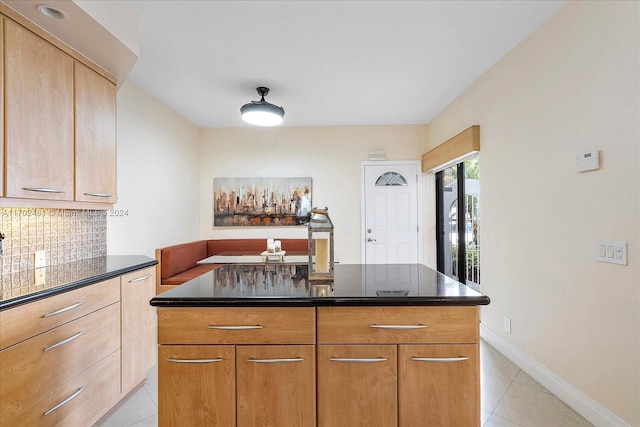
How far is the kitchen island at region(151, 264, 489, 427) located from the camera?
3.81 ft

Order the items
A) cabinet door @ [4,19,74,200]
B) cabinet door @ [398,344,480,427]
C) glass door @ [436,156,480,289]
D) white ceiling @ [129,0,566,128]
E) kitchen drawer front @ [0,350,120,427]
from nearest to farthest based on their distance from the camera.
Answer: cabinet door @ [398,344,480,427]
kitchen drawer front @ [0,350,120,427]
cabinet door @ [4,19,74,200]
white ceiling @ [129,0,566,128]
glass door @ [436,156,480,289]

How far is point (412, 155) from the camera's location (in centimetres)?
471

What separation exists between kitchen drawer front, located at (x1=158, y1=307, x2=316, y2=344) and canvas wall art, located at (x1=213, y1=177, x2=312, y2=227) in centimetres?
353

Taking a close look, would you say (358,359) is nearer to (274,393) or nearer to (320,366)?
(320,366)

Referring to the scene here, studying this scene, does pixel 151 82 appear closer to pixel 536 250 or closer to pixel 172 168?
pixel 172 168

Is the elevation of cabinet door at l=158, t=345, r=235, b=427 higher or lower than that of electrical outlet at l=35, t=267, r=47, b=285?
lower

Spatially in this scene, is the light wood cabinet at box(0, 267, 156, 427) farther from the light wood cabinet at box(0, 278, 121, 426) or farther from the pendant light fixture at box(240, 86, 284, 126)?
the pendant light fixture at box(240, 86, 284, 126)

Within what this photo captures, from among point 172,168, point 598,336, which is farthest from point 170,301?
point 172,168

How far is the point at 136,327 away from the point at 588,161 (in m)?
3.01

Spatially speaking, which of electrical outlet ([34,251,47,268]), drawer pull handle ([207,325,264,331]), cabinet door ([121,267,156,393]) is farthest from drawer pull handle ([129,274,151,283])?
drawer pull handle ([207,325,264,331])

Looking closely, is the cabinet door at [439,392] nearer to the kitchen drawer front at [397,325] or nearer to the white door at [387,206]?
the kitchen drawer front at [397,325]

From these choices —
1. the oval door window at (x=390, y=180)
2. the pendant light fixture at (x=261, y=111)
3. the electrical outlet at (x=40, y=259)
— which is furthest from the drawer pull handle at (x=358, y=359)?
the oval door window at (x=390, y=180)

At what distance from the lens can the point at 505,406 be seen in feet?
6.57

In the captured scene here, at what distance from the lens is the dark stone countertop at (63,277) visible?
1333mm
